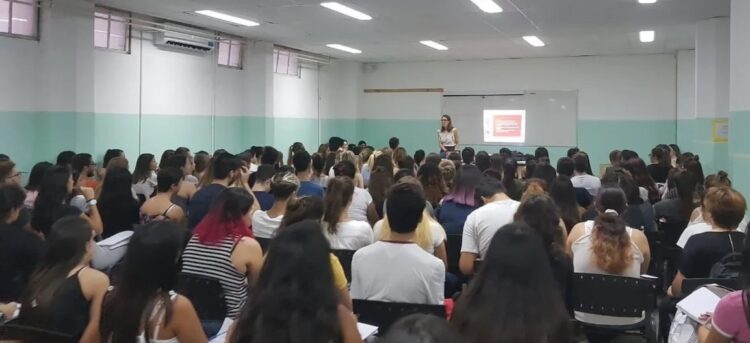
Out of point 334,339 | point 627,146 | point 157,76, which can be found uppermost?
point 157,76

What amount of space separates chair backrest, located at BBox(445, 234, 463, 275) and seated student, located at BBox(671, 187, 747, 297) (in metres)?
1.50

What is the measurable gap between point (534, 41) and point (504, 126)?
339 centimetres

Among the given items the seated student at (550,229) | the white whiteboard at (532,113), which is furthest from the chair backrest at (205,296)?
the white whiteboard at (532,113)

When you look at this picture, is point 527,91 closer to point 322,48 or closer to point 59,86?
point 322,48

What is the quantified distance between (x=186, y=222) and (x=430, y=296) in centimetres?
250

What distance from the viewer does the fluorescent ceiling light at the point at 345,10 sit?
326 inches

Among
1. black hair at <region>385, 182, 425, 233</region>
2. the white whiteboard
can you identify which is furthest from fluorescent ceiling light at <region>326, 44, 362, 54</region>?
black hair at <region>385, 182, 425, 233</region>

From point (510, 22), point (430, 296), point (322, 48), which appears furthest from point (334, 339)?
point (322, 48)

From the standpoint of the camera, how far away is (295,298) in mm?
1949

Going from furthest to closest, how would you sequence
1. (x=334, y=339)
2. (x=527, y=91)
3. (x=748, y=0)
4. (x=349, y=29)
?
1. (x=527, y=91)
2. (x=349, y=29)
3. (x=748, y=0)
4. (x=334, y=339)

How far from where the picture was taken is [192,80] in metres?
10.9

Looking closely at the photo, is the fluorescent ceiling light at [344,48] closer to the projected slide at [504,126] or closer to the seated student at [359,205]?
the projected slide at [504,126]

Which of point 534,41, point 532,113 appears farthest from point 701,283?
point 532,113

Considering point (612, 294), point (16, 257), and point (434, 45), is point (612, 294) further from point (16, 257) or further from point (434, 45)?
point (434, 45)
